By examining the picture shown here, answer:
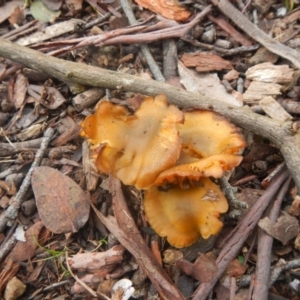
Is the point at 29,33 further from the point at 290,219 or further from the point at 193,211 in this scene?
the point at 290,219

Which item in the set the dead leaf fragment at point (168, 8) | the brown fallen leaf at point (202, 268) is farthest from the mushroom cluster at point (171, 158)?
the dead leaf fragment at point (168, 8)

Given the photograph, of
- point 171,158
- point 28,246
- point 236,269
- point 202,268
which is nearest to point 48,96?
point 28,246

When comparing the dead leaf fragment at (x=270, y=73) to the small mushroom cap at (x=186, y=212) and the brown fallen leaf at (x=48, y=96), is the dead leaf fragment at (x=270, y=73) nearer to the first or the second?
the small mushroom cap at (x=186, y=212)

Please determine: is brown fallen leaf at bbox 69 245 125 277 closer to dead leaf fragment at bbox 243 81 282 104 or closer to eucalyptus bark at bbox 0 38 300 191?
eucalyptus bark at bbox 0 38 300 191

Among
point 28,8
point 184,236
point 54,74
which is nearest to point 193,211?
point 184,236

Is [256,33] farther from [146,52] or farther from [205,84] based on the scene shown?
[146,52]

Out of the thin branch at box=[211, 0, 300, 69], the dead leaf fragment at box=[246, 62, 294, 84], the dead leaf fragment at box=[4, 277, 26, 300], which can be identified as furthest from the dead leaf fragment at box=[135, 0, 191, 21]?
the dead leaf fragment at box=[4, 277, 26, 300]

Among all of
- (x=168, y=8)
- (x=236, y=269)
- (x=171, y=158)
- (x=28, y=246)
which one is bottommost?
(x=236, y=269)
